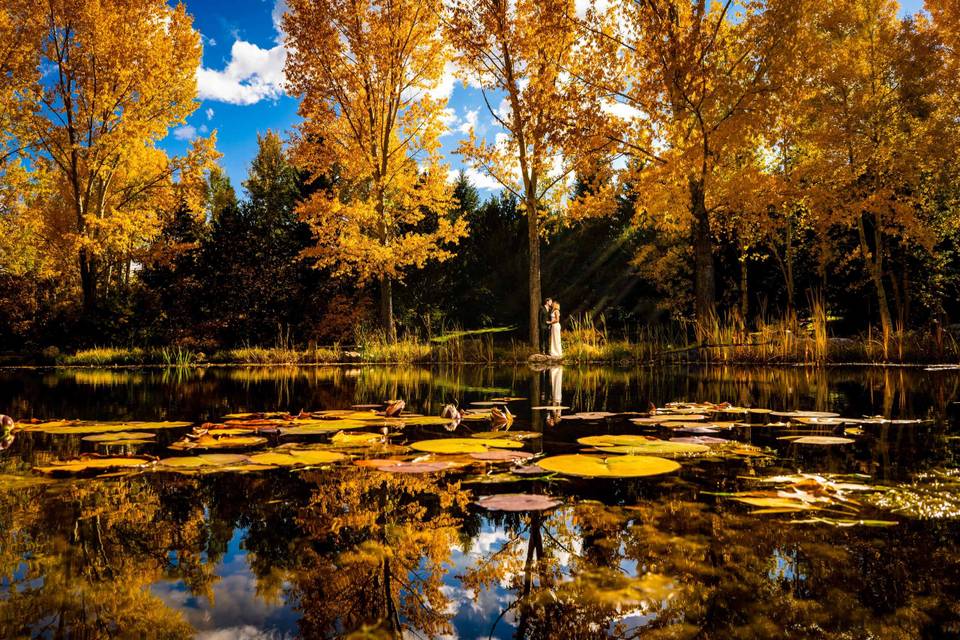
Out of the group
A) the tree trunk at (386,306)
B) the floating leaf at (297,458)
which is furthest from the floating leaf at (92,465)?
the tree trunk at (386,306)

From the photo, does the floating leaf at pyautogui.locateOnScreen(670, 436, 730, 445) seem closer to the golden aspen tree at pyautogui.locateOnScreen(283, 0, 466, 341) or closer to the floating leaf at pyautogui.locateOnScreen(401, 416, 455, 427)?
the floating leaf at pyautogui.locateOnScreen(401, 416, 455, 427)

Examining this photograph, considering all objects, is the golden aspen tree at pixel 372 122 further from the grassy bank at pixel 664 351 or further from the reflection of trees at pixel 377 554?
the reflection of trees at pixel 377 554

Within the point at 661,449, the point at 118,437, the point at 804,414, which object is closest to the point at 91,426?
the point at 118,437

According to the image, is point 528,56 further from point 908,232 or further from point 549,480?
point 549,480

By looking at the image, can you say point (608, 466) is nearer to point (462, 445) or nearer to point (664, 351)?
point (462, 445)

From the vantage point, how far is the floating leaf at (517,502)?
1729mm

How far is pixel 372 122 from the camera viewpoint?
15086 mm

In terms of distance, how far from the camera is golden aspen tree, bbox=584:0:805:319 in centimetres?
1041

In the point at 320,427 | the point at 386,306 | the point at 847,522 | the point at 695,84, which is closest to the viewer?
the point at 847,522

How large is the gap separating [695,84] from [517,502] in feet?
36.8

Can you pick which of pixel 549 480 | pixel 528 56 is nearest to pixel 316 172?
pixel 528 56

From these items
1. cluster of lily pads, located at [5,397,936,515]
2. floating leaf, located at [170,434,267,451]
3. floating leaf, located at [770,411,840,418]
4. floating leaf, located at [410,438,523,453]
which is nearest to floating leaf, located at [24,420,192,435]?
cluster of lily pads, located at [5,397,936,515]

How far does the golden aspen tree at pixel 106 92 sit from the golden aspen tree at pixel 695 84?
556 inches

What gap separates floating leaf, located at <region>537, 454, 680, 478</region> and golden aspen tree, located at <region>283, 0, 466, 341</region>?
38.7 ft
